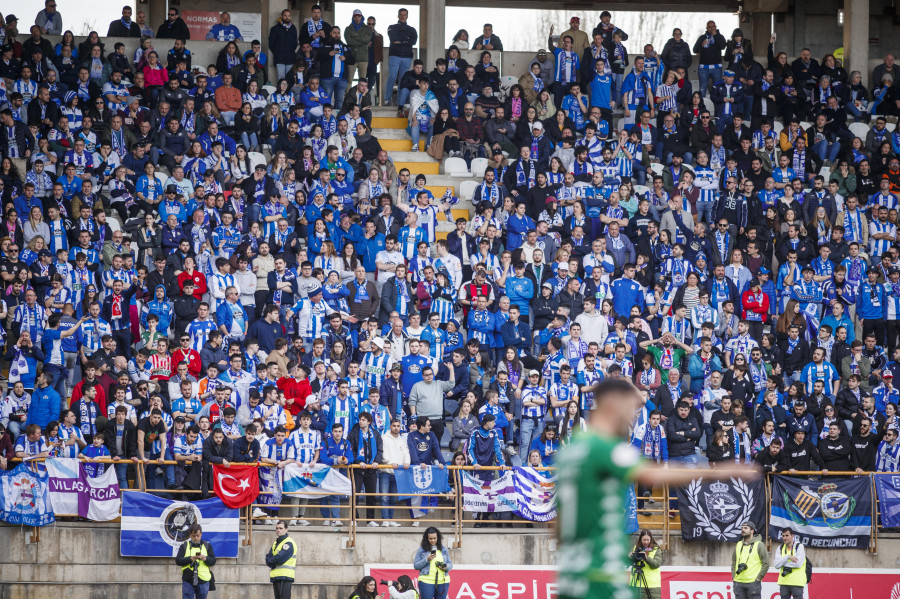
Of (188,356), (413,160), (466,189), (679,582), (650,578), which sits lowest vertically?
(679,582)

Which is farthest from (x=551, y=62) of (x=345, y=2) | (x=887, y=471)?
(x=887, y=471)

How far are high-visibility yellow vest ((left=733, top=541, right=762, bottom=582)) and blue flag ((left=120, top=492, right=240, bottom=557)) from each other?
7157 mm

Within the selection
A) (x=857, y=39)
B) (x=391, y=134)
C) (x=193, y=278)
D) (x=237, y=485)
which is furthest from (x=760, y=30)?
(x=237, y=485)

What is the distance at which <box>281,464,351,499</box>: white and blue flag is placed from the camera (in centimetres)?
1745

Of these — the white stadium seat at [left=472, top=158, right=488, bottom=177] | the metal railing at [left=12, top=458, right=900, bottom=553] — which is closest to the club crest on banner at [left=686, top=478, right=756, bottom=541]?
the metal railing at [left=12, top=458, right=900, bottom=553]

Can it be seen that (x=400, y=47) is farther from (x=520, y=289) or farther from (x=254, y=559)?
(x=254, y=559)

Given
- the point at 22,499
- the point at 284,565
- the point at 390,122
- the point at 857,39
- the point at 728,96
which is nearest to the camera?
the point at 284,565

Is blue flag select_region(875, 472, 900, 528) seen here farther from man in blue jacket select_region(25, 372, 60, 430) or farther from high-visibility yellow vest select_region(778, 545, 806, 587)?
man in blue jacket select_region(25, 372, 60, 430)

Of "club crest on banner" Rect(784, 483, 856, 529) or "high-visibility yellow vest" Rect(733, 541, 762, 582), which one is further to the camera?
"club crest on banner" Rect(784, 483, 856, 529)

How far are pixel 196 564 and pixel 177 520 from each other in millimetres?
1538

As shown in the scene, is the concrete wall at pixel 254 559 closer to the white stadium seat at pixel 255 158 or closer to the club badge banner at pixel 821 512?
the club badge banner at pixel 821 512

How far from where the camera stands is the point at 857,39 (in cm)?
2961

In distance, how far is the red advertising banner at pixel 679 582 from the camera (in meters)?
17.1

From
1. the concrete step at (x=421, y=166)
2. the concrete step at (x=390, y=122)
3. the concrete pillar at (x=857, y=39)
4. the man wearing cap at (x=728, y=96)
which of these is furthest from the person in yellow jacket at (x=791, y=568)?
the concrete pillar at (x=857, y=39)
